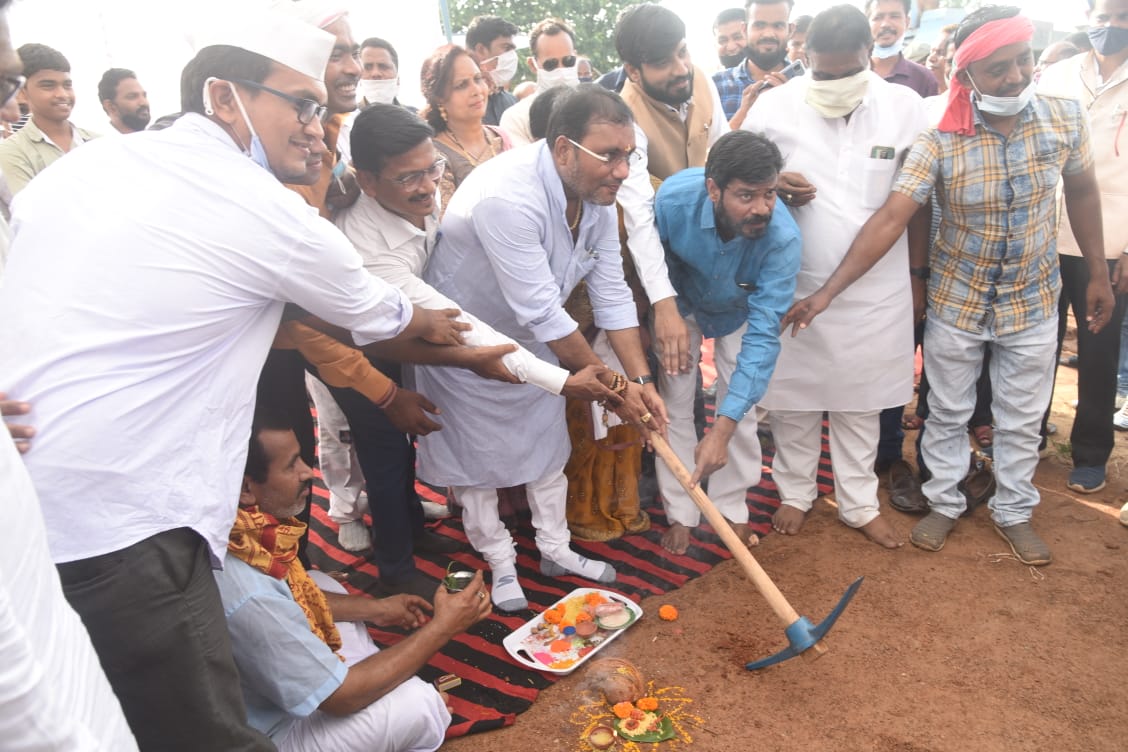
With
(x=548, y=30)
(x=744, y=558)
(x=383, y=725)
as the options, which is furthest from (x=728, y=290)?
(x=548, y=30)

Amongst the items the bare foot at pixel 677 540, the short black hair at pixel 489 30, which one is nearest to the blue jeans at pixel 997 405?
the bare foot at pixel 677 540

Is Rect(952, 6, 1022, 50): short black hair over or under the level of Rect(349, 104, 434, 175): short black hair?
over

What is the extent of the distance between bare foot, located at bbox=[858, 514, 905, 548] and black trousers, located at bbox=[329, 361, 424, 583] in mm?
2067

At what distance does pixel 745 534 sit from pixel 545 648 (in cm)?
120

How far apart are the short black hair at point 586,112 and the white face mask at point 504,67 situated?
8.79ft

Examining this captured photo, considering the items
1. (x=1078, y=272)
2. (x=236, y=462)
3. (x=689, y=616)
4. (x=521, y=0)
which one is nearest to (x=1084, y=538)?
(x=1078, y=272)

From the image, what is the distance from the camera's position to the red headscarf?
2973 mm

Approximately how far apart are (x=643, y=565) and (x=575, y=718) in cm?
100

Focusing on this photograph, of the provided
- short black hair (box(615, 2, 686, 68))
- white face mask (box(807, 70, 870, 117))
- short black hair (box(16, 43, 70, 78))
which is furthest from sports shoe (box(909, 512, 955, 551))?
short black hair (box(16, 43, 70, 78))

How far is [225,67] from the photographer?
1.92 m

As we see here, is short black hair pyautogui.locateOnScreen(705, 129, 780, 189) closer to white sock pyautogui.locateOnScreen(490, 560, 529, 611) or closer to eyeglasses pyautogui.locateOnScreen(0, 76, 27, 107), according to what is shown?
white sock pyautogui.locateOnScreen(490, 560, 529, 611)

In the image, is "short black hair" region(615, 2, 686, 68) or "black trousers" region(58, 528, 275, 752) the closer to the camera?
"black trousers" region(58, 528, 275, 752)

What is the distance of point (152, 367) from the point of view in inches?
65.2

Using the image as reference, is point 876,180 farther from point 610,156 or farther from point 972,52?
point 610,156
